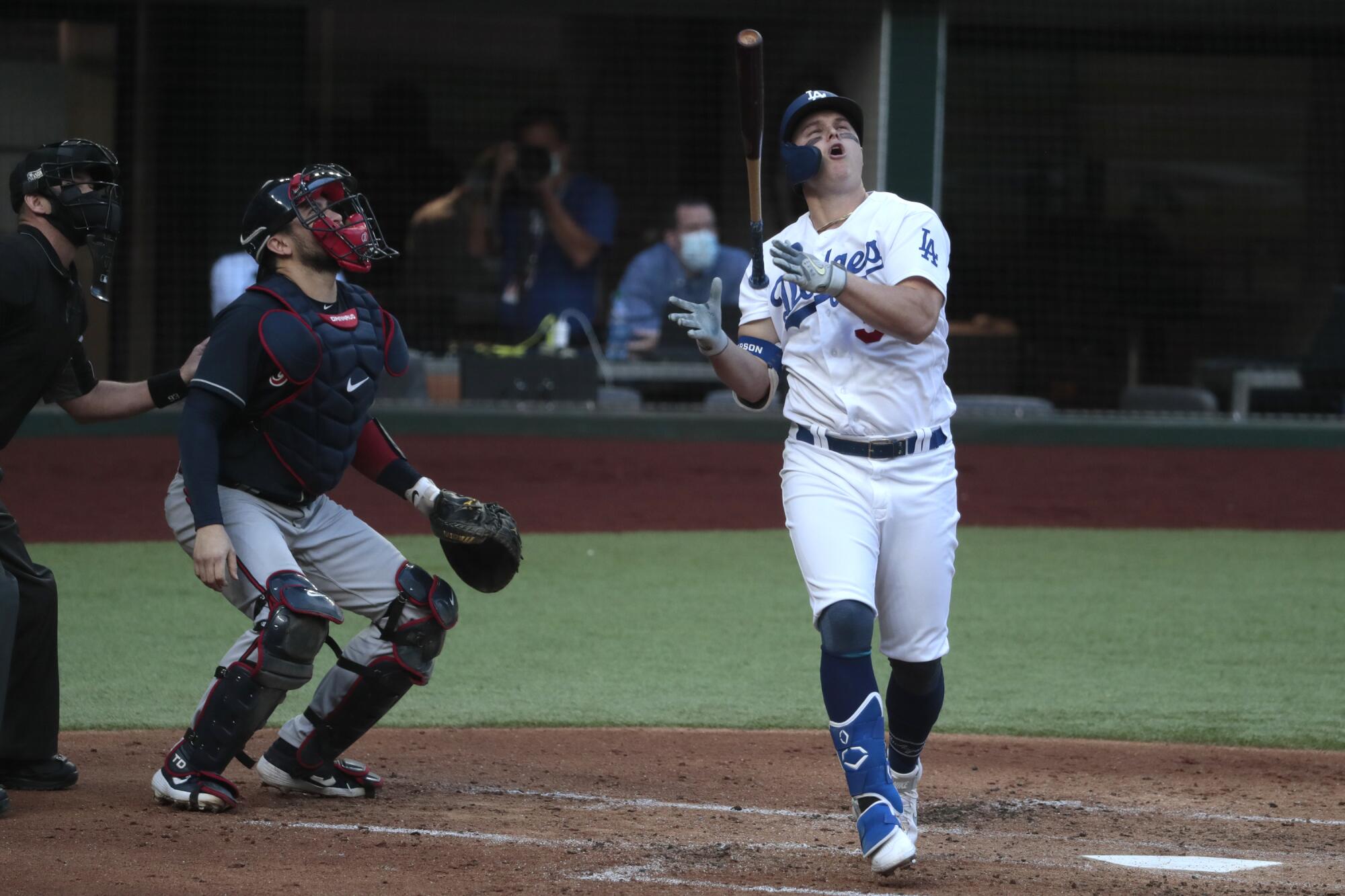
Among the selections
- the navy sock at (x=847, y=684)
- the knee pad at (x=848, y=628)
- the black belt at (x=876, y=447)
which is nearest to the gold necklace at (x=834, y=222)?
the black belt at (x=876, y=447)

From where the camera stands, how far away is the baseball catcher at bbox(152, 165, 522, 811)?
384 cm

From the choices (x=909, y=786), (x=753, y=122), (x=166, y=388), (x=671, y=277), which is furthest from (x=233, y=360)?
(x=671, y=277)

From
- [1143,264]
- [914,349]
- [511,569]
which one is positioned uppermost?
[1143,264]

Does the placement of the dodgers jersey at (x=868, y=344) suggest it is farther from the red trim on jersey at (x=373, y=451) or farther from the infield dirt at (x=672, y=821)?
the red trim on jersey at (x=373, y=451)

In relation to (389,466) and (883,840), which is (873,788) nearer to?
(883,840)

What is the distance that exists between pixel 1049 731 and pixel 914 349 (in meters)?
1.93

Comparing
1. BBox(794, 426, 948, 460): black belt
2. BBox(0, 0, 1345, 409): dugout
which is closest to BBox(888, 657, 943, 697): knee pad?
BBox(794, 426, 948, 460): black belt

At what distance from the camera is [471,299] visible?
492 inches

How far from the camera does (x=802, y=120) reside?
3.79 meters

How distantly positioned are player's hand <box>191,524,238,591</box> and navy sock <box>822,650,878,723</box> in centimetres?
139

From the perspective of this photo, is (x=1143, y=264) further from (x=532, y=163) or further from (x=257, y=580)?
(x=257, y=580)

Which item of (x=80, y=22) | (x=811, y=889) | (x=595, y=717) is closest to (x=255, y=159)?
(x=80, y=22)

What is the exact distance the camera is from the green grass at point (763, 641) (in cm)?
529

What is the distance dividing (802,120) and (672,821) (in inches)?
66.6
